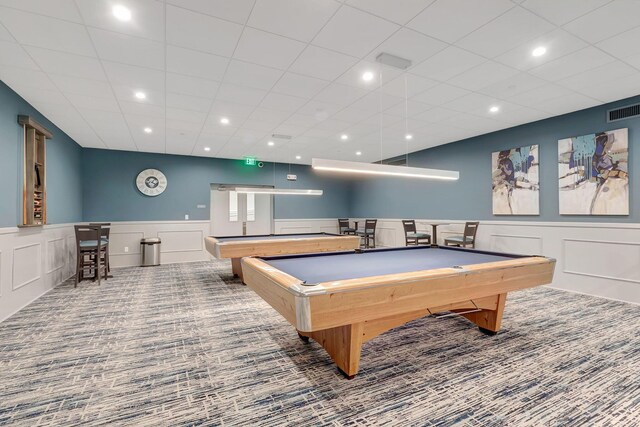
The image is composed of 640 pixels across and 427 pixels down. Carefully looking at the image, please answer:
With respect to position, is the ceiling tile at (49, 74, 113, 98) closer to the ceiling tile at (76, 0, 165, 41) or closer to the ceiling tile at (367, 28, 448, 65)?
the ceiling tile at (76, 0, 165, 41)

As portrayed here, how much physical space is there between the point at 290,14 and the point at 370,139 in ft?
13.6

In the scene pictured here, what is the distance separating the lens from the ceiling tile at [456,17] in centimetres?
220

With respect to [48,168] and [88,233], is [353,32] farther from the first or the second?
[88,233]

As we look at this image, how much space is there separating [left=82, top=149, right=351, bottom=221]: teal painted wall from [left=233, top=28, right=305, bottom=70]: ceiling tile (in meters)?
5.56

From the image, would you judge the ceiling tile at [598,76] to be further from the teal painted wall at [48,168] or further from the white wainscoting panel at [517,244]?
the teal painted wall at [48,168]

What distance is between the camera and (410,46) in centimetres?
275

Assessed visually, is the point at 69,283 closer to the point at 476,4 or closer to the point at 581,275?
the point at 476,4

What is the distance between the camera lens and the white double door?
27.2 feet

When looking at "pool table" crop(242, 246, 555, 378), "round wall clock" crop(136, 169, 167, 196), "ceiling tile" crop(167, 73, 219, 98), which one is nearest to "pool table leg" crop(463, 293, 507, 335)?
"pool table" crop(242, 246, 555, 378)

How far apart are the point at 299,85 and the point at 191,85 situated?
50.5 inches

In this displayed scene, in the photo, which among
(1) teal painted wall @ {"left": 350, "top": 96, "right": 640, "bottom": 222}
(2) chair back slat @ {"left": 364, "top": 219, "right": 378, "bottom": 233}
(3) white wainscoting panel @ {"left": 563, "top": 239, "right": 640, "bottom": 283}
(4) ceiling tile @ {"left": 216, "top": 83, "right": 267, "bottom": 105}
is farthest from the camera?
(2) chair back slat @ {"left": 364, "top": 219, "right": 378, "bottom": 233}

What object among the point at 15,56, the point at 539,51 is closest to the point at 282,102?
the point at 15,56

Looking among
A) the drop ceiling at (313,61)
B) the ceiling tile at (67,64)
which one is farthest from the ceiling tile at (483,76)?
the ceiling tile at (67,64)

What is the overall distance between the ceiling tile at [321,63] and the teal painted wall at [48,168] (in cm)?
342
